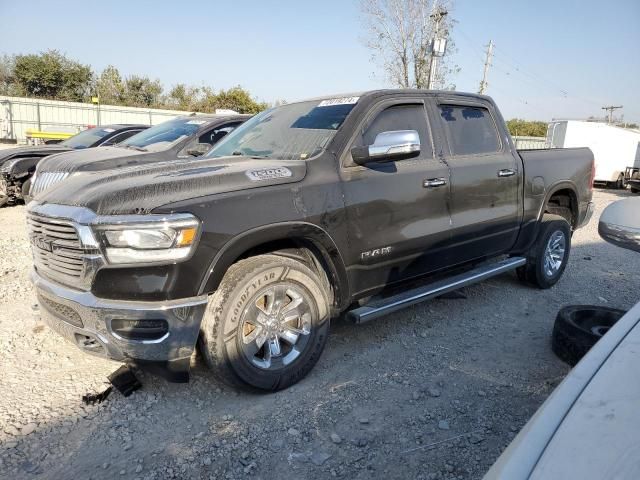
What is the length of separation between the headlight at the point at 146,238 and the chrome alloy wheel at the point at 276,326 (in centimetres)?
60

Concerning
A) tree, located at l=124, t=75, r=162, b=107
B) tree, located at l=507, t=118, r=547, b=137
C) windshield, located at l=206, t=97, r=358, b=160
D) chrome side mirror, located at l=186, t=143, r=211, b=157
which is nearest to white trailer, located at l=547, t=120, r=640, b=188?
chrome side mirror, located at l=186, t=143, r=211, b=157

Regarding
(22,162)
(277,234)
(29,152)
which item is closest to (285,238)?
(277,234)

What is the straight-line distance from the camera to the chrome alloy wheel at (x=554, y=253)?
516cm

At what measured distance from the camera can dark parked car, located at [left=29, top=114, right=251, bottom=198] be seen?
19.8 feet

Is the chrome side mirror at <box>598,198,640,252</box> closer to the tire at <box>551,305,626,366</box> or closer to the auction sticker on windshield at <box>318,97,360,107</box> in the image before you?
the tire at <box>551,305,626,366</box>

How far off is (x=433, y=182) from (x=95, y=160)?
4608 millimetres

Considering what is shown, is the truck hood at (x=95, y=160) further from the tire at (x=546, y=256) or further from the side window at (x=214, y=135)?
the tire at (x=546, y=256)

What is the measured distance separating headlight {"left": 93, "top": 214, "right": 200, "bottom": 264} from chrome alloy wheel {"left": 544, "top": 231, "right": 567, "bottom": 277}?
4124 millimetres

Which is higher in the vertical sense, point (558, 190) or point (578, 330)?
point (558, 190)

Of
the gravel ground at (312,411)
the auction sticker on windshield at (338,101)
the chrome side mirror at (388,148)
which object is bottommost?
the gravel ground at (312,411)

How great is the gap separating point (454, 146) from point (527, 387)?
6.73ft

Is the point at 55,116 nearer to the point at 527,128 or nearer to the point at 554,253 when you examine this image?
the point at 554,253

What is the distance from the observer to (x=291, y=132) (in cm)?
367

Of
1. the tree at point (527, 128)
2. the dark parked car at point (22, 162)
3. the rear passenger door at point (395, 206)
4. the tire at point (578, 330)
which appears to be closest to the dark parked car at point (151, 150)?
the dark parked car at point (22, 162)
